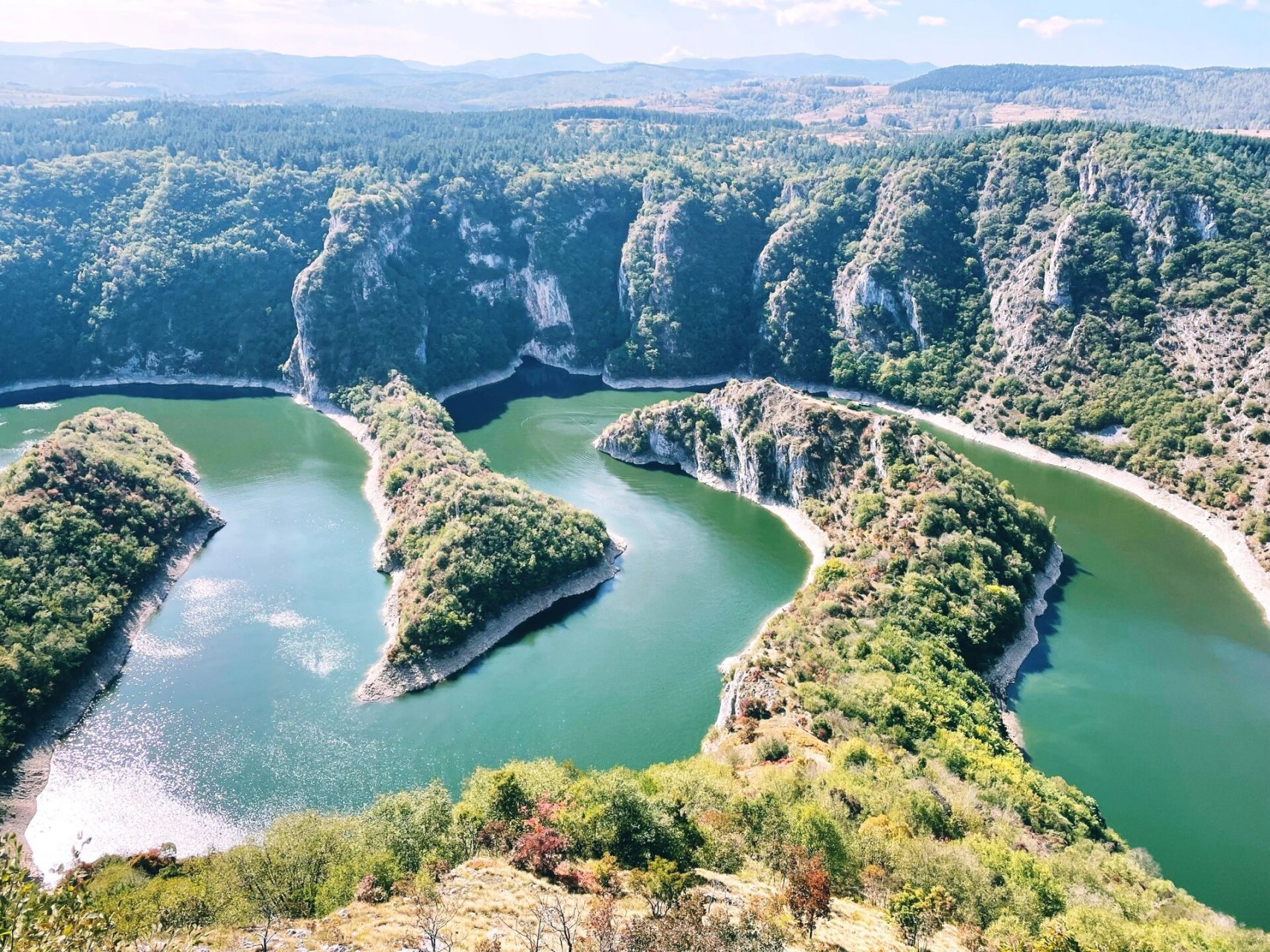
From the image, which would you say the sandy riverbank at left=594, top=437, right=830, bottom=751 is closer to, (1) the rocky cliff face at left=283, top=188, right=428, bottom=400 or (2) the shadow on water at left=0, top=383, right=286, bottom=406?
(1) the rocky cliff face at left=283, top=188, right=428, bottom=400

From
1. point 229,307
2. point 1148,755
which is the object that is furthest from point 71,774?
point 229,307

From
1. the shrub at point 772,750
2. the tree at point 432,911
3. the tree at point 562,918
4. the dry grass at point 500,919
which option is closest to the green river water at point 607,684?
the shrub at point 772,750

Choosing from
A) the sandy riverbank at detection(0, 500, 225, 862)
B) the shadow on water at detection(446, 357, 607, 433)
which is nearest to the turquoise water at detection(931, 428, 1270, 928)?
the sandy riverbank at detection(0, 500, 225, 862)

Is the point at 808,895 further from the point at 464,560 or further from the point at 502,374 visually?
the point at 502,374

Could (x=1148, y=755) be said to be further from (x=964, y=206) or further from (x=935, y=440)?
(x=964, y=206)

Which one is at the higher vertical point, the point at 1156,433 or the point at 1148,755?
the point at 1156,433
